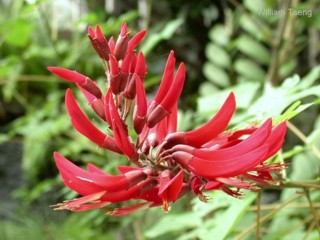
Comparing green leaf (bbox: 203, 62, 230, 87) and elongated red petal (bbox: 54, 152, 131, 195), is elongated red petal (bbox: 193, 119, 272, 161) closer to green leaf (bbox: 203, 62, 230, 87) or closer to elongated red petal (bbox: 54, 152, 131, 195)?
elongated red petal (bbox: 54, 152, 131, 195)

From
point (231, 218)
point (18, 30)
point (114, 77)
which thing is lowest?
→ point (18, 30)

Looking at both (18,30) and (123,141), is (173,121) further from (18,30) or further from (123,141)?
(18,30)

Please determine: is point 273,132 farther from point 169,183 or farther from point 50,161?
point 50,161

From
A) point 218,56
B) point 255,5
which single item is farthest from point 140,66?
point 218,56

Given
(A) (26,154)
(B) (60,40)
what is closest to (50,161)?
(A) (26,154)

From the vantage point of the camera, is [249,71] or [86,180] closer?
[86,180]

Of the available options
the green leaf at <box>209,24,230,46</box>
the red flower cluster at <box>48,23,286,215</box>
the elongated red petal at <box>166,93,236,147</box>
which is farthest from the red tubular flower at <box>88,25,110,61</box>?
the green leaf at <box>209,24,230,46</box>
